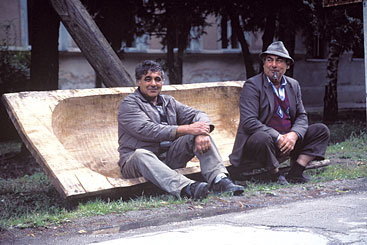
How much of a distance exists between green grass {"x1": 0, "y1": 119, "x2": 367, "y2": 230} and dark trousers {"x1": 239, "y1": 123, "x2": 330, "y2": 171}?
0.70 ft

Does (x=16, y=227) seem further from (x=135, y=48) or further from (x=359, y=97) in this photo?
(x=359, y=97)

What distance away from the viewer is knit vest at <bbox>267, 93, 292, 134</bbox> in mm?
6340

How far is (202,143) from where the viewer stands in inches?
227

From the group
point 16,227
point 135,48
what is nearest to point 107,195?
point 16,227

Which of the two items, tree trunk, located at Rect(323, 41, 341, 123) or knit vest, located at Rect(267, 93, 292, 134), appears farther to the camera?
tree trunk, located at Rect(323, 41, 341, 123)

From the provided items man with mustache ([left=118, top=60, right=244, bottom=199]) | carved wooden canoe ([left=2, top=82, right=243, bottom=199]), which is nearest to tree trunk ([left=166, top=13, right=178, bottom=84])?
carved wooden canoe ([left=2, top=82, right=243, bottom=199])

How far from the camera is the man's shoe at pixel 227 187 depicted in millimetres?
5578

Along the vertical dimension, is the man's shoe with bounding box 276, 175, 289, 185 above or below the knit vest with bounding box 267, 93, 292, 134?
below

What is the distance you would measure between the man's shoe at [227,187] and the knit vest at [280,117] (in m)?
0.97

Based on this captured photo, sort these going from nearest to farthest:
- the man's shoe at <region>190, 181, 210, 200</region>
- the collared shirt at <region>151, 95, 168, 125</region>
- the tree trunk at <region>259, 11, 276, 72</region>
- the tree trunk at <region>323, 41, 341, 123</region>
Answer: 1. the man's shoe at <region>190, 181, 210, 200</region>
2. the collared shirt at <region>151, 95, 168, 125</region>
3. the tree trunk at <region>259, 11, 276, 72</region>
4. the tree trunk at <region>323, 41, 341, 123</region>

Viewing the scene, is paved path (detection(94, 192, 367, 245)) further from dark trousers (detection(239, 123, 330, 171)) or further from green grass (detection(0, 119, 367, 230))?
dark trousers (detection(239, 123, 330, 171))

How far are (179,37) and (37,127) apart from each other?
7610 mm

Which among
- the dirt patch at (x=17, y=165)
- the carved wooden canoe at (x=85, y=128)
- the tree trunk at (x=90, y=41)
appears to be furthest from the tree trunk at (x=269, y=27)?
the tree trunk at (x=90, y=41)

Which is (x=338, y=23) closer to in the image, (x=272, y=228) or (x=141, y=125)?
(x=141, y=125)
